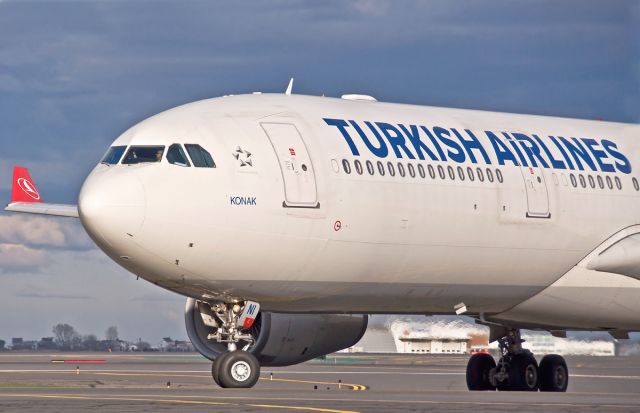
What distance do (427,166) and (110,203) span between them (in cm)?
670

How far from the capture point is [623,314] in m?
31.2

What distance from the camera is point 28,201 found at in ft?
112

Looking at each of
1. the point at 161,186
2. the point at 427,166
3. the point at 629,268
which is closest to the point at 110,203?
the point at 161,186

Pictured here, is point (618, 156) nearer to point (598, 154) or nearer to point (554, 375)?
point (598, 154)

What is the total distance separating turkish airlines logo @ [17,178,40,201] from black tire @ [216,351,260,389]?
11.1 metres

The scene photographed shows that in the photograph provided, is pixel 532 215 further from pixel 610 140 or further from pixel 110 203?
pixel 110 203

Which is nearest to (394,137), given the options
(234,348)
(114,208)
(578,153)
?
(578,153)

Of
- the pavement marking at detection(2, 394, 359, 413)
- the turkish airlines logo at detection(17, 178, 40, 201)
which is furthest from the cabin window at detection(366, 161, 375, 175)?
the turkish airlines logo at detection(17, 178, 40, 201)

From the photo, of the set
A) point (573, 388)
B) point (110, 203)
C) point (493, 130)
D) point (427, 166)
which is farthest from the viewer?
point (573, 388)

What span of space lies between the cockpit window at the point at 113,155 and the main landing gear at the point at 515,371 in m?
11.9

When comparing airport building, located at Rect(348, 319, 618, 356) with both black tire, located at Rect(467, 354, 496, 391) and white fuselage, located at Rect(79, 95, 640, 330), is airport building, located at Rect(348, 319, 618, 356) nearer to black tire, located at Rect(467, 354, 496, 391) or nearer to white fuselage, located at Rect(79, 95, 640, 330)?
black tire, located at Rect(467, 354, 496, 391)

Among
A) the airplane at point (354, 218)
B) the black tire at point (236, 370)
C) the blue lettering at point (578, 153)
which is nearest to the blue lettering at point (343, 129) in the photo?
the airplane at point (354, 218)

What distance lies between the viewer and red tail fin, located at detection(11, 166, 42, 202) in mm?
34344

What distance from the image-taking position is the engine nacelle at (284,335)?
28.7 metres
